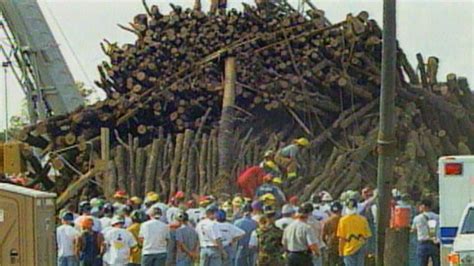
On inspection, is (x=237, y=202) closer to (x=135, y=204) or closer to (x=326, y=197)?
(x=326, y=197)

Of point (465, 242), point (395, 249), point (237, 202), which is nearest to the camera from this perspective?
point (395, 249)

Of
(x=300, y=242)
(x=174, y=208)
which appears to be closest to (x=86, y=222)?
(x=174, y=208)

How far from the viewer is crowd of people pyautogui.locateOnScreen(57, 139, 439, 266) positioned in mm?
18891

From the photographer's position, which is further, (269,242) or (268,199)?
(268,199)

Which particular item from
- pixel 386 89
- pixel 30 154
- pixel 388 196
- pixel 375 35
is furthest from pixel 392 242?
pixel 30 154

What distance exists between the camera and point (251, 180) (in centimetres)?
2453

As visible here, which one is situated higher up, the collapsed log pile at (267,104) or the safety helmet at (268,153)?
the collapsed log pile at (267,104)

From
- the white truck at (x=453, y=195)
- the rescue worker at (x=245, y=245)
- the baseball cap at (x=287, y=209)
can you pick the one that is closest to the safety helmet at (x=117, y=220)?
the rescue worker at (x=245, y=245)

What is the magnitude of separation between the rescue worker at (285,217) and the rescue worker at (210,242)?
1.01 meters

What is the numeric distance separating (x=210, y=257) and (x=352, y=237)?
235cm

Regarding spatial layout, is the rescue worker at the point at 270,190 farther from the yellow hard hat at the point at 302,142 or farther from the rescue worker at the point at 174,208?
the yellow hard hat at the point at 302,142

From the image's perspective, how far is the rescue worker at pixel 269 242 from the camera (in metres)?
18.8

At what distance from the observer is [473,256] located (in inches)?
563

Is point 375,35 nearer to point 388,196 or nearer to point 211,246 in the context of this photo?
point 211,246
